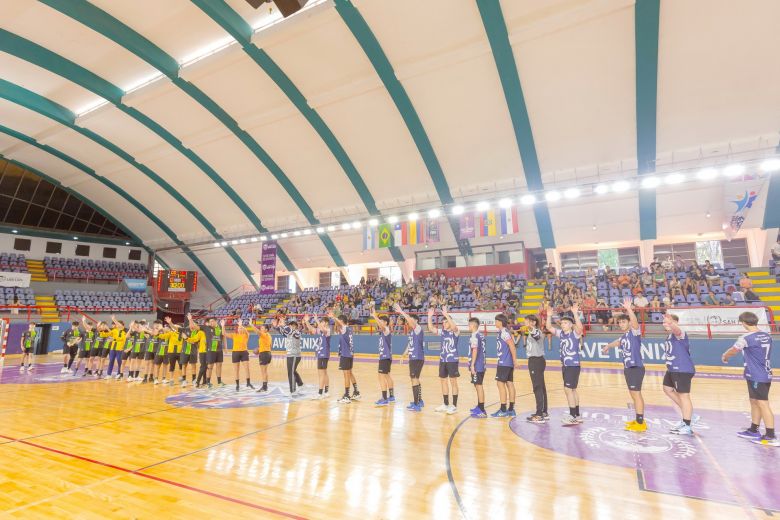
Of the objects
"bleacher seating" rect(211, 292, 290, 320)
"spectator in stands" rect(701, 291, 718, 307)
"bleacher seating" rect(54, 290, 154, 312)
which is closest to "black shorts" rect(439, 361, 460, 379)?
"spectator in stands" rect(701, 291, 718, 307)

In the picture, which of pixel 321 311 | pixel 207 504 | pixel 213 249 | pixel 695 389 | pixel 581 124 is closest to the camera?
pixel 207 504

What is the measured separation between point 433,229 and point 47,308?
23.8 m

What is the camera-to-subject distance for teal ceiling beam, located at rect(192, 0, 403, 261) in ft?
47.2

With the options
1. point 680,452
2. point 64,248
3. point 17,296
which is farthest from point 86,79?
point 680,452

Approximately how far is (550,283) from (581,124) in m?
8.12

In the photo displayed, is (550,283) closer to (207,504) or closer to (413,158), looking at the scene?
(413,158)

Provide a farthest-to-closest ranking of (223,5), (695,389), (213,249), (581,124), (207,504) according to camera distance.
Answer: (213,249) < (581,124) < (223,5) < (695,389) < (207,504)

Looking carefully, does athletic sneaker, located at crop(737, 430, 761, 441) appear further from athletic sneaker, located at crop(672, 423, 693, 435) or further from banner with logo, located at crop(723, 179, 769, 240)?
banner with logo, located at crop(723, 179, 769, 240)

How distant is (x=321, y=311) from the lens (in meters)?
24.3

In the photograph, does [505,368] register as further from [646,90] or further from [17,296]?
[17,296]

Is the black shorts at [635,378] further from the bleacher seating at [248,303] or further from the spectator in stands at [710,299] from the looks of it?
the bleacher seating at [248,303]

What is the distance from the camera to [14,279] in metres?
27.2

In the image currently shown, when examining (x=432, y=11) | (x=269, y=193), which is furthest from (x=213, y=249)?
A: (x=432, y=11)

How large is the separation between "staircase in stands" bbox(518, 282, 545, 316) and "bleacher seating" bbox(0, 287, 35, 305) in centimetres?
3143
